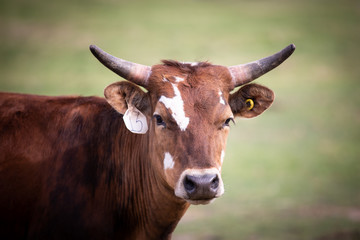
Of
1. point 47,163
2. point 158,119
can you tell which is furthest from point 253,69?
point 47,163

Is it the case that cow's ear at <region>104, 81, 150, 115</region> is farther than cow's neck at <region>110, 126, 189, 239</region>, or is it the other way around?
cow's neck at <region>110, 126, 189, 239</region>

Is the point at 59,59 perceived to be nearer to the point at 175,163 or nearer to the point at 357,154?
the point at 357,154

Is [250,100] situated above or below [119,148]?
above

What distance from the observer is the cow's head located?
4.86 meters

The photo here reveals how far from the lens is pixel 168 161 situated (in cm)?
519

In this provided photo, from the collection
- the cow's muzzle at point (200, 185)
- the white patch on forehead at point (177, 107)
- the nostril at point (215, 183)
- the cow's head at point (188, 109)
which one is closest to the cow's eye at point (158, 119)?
the cow's head at point (188, 109)

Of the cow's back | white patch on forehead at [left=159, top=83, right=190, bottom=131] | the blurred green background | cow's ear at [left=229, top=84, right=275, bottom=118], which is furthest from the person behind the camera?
the blurred green background

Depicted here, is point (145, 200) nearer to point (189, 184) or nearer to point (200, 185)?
point (189, 184)

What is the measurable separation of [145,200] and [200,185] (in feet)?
4.04

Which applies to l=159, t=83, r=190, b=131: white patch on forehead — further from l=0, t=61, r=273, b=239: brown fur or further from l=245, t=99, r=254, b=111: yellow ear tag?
l=245, t=99, r=254, b=111: yellow ear tag

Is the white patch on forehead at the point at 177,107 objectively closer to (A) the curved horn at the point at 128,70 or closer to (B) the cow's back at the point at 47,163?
(A) the curved horn at the point at 128,70

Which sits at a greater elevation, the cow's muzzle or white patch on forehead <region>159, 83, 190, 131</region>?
white patch on forehead <region>159, 83, 190, 131</region>

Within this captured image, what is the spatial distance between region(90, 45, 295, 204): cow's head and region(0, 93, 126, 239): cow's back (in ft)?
2.10

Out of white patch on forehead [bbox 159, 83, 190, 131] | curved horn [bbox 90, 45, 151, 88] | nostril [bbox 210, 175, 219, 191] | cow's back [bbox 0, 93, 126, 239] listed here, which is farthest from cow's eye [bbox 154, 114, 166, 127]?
nostril [bbox 210, 175, 219, 191]
